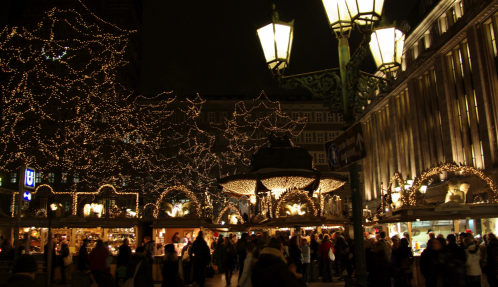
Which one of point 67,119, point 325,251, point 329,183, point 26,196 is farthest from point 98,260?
point 67,119

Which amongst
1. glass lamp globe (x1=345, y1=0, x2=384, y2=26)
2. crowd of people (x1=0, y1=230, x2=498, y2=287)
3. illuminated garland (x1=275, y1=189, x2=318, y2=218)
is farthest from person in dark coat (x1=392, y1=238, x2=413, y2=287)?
glass lamp globe (x1=345, y1=0, x2=384, y2=26)

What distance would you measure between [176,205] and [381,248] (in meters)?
11.9

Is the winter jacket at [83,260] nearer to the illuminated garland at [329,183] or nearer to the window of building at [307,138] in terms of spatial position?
the illuminated garland at [329,183]

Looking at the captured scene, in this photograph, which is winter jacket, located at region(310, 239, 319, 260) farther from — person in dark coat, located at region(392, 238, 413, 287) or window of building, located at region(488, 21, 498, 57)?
window of building, located at region(488, 21, 498, 57)

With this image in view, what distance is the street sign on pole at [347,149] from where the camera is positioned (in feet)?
16.8

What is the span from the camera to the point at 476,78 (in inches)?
1052

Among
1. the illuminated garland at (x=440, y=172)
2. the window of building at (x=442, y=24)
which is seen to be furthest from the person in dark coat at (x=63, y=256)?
the window of building at (x=442, y=24)

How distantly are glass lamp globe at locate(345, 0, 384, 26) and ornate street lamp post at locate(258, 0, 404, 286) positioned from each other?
0.05m

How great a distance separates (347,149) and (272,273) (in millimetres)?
1866

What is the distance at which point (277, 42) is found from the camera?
6582 mm

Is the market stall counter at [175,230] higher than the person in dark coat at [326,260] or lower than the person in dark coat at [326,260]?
higher

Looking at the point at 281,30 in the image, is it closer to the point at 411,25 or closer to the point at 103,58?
the point at 103,58

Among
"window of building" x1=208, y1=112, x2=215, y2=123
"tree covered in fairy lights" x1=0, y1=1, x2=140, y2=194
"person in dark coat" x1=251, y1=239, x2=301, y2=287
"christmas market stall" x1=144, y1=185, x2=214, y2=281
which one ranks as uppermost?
"window of building" x1=208, y1=112, x2=215, y2=123

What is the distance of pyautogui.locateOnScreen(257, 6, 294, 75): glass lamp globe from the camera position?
6.51m
